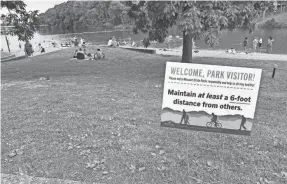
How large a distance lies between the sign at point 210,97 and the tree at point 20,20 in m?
8.87

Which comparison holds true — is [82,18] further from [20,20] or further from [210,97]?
[210,97]

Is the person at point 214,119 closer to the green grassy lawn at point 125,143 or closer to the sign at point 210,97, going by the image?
the sign at point 210,97

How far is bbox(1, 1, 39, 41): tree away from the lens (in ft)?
33.0

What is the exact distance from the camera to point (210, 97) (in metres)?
3.53

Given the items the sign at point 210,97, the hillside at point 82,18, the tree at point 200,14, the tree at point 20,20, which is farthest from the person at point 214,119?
the hillside at point 82,18

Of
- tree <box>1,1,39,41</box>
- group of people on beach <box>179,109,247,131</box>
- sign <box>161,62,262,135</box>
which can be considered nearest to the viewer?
sign <box>161,62,262,135</box>

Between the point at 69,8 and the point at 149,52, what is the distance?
313ft

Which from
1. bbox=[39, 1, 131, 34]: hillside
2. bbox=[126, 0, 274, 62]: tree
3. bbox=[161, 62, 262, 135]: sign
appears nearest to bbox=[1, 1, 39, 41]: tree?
bbox=[126, 0, 274, 62]: tree

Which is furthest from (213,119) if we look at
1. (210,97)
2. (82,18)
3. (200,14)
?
(82,18)

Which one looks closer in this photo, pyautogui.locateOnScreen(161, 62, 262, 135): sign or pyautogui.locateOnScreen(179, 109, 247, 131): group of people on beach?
pyautogui.locateOnScreen(161, 62, 262, 135): sign

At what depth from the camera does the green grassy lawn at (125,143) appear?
4266 mm

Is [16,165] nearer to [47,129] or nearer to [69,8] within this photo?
[47,129]

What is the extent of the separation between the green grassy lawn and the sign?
102 centimetres

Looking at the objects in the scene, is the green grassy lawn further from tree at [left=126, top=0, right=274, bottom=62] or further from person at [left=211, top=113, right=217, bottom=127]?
tree at [left=126, top=0, right=274, bottom=62]
